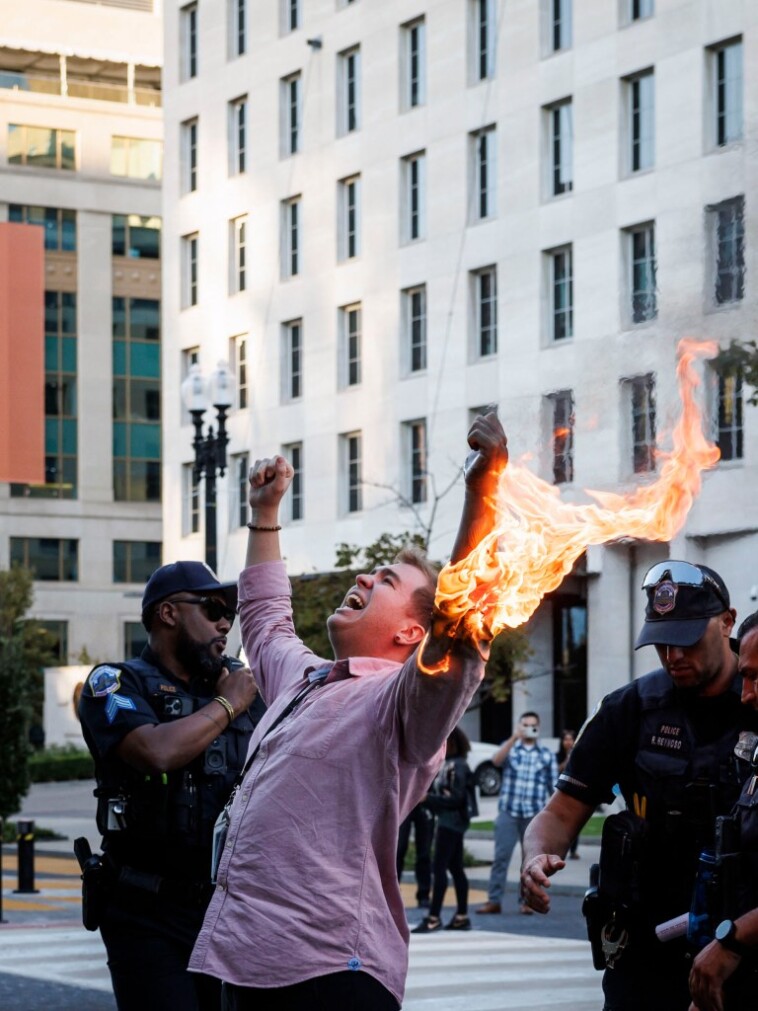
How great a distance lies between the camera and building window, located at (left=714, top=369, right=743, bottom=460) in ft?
35.3

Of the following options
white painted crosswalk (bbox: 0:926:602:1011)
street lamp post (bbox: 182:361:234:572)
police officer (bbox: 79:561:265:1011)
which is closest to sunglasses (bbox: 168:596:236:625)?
police officer (bbox: 79:561:265:1011)

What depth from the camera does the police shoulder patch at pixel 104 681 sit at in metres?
6.15

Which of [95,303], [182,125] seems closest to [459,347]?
[182,125]

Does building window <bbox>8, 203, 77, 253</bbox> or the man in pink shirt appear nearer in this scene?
the man in pink shirt

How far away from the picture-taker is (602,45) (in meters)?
31.9

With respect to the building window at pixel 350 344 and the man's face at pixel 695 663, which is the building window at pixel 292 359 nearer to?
the building window at pixel 350 344

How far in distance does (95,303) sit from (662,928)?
76291 millimetres

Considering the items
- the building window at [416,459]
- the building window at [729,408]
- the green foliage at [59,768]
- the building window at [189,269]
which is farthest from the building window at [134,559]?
the building window at [729,408]

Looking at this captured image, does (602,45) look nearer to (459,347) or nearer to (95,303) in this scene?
(459,347)

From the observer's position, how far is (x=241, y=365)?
46.8m

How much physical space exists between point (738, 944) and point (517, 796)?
13.7m

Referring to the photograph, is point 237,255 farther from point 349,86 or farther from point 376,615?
point 376,615

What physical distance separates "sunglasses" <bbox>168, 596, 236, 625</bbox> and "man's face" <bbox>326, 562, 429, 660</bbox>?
1.63 meters

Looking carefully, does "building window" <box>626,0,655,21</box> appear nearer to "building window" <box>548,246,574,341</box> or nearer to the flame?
"building window" <box>548,246,574,341</box>
